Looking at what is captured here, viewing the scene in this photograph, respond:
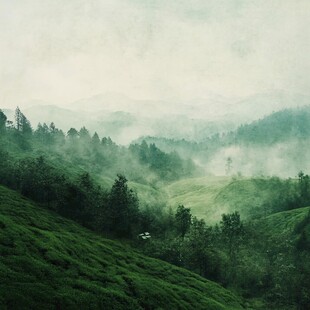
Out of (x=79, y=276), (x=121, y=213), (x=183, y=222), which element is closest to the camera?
(x=79, y=276)

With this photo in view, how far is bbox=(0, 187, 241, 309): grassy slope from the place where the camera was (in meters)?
63.8

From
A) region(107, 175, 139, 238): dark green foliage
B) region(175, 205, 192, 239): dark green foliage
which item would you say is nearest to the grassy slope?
region(107, 175, 139, 238): dark green foliage

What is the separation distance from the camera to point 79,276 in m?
76.9

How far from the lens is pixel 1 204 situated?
11744cm

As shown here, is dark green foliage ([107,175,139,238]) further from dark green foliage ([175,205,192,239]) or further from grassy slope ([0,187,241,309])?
grassy slope ([0,187,241,309])

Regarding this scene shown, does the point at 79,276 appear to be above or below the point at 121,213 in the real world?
below

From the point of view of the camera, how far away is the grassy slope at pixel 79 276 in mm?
63750

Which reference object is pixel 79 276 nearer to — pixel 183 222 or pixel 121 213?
pixel 121 213

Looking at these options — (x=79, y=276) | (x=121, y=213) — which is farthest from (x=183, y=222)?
(x=79, y=276)

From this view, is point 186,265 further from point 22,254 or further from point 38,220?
point 22,254

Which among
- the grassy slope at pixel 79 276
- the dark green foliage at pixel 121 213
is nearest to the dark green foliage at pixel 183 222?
the dark green foliage at pixel 121 213

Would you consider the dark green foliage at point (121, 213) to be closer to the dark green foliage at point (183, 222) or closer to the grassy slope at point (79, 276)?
the dark green foliage at point (183, 222)

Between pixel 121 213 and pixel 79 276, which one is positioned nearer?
pixel 79 276

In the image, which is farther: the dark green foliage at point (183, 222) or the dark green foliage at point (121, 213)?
the dark green foliage at point (183, 222)
